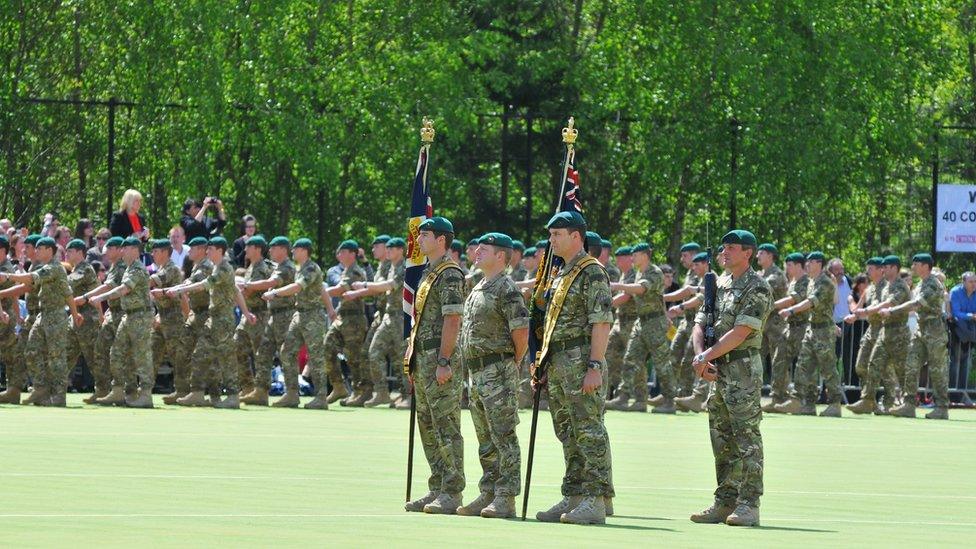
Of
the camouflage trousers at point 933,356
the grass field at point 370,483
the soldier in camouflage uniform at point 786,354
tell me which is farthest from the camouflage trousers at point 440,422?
the camouflage trousers at point 933,356

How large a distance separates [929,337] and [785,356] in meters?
1.87

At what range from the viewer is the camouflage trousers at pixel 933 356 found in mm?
24406

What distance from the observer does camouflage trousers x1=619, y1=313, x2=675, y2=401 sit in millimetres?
23656

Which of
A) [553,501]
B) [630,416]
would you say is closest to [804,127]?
[630,416]

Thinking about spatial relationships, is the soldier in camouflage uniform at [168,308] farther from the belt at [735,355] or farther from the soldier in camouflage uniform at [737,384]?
the belt at [735,355]

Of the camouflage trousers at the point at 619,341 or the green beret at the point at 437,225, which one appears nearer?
A: the green beret at the point at 437,225

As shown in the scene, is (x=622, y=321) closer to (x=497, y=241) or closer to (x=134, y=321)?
(x=134, y=321)

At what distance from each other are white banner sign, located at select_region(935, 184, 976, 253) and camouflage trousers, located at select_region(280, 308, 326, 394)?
11044 millimetres

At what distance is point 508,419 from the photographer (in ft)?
38.9

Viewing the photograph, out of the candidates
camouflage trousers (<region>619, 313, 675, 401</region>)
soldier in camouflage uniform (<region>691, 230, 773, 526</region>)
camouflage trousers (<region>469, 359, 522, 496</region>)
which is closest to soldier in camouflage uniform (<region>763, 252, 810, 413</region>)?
camouflage trousers (<region>619, 313, 675, 401</region>)

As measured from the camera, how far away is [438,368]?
12039 mm

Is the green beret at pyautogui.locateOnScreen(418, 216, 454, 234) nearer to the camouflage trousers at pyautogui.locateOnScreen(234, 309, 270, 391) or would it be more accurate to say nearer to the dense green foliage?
the camouflage trousers at pyautogui.locateOnScreen(234, 309, 270, 391)

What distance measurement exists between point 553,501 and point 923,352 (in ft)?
41.4

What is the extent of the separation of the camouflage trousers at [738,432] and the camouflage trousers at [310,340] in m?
11.3
